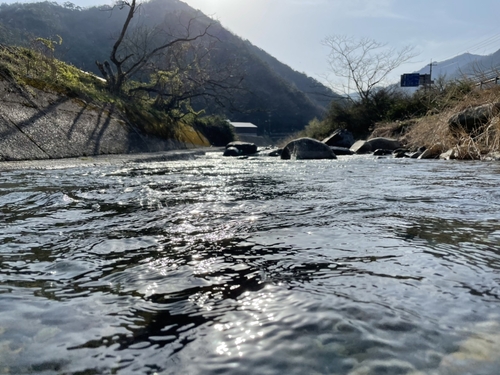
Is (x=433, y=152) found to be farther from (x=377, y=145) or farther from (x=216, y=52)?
(x=216, y=52)

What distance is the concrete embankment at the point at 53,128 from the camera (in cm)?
516

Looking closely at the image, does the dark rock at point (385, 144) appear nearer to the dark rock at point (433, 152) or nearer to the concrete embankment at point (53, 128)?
the dark rock at point (433, 152)

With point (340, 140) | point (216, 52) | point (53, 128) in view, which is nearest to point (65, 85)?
point (53, 128)

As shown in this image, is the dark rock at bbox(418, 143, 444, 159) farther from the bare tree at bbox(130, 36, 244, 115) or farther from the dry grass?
the bare tree at bbox(130, 36, 244, 115)

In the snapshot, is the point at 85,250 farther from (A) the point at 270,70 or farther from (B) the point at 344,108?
(A) the point at 270,70

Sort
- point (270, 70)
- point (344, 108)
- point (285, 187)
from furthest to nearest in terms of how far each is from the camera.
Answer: point (270, 70)
point (344, 108)
point (285, 187)

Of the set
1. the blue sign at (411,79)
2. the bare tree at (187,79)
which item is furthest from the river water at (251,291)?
the blue sign at (411,79)

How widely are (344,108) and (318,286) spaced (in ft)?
61.6

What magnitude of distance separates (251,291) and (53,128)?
19.9 ft

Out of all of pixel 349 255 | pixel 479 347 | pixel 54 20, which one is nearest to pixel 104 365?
pixel 479 347

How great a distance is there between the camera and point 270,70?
A: 238 feet

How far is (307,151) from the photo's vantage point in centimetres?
884

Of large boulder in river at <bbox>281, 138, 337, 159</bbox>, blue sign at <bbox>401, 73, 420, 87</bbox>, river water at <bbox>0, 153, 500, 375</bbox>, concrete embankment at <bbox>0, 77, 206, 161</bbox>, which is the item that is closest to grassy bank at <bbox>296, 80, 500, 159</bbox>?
large boulder in river at <bbox>281, 138, 337, 159</bbox>

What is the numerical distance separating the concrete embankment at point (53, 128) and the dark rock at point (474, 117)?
A: 6847 millimetres
